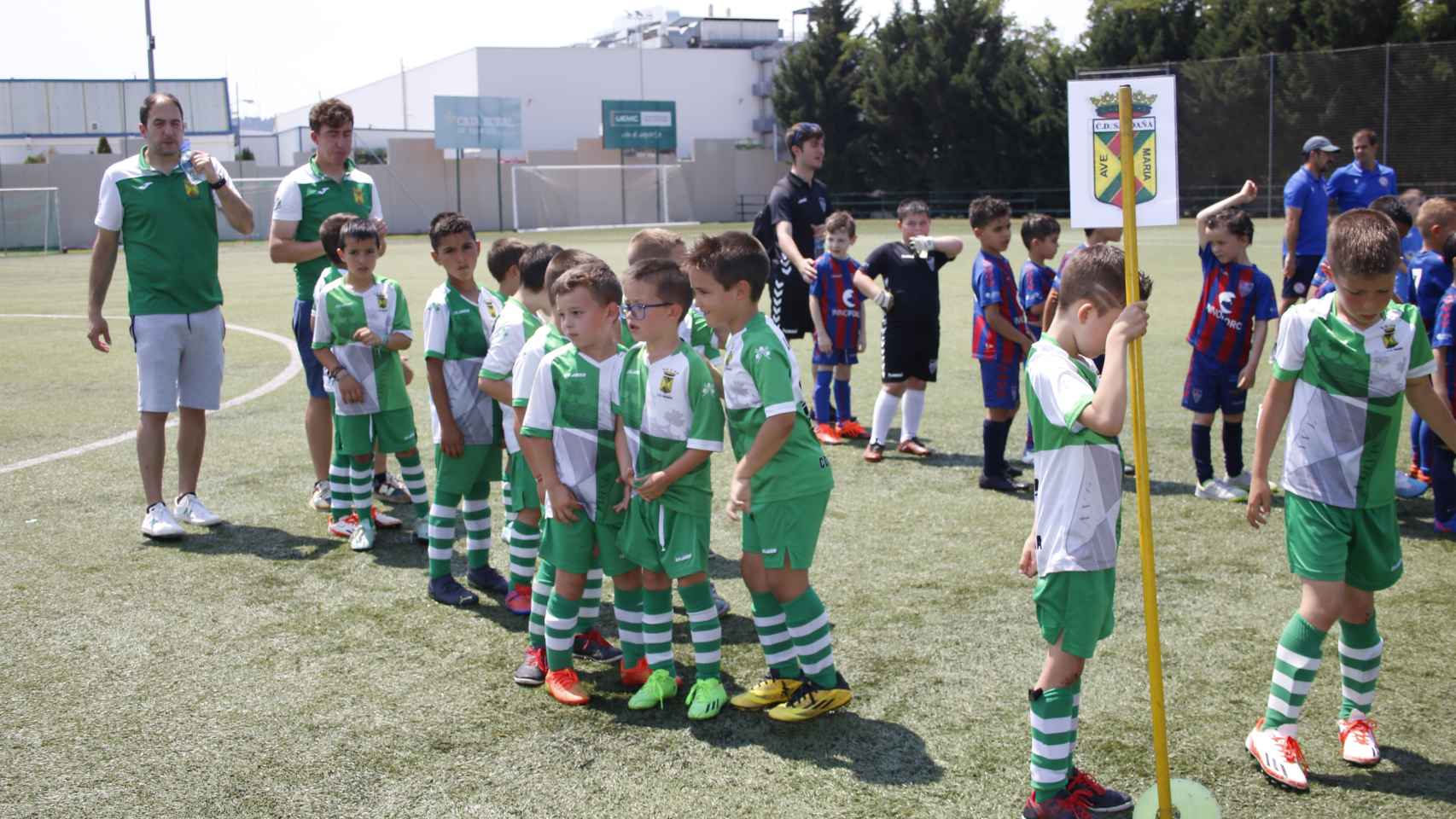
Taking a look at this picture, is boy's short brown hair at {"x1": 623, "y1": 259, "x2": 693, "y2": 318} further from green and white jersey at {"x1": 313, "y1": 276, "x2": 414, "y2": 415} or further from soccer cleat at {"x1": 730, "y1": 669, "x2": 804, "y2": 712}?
green and white jersey at {"x1": 313, "y1": 276, "x2": 414, "y2": 415}

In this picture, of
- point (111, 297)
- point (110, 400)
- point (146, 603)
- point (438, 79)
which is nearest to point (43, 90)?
point (438, 79)

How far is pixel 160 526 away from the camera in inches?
251

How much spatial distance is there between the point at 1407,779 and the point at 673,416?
252 cm

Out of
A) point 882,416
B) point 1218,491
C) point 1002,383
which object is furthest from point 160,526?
point 1218,491

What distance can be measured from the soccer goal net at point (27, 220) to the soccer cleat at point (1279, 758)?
42428mm

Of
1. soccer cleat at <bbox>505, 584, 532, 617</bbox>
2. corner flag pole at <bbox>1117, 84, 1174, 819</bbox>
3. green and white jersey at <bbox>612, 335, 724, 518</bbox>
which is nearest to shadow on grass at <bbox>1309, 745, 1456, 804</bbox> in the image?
corner flag pole at <bbox>1117, 84, 1174, 819</bbox>

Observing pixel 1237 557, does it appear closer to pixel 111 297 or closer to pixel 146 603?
pixel 146 603

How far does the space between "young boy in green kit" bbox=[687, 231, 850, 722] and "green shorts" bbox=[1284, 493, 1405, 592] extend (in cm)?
151

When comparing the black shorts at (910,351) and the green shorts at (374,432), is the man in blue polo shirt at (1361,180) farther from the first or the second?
the green shorts at (374,432)

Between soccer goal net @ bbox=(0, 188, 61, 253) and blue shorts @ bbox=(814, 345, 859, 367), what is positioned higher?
soccer goal net @ bbox=(0, 188, 61, 253)

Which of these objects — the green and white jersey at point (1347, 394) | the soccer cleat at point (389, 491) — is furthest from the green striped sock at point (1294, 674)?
the soccer cleat at point (389, 491)

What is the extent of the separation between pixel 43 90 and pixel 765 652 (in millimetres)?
68626

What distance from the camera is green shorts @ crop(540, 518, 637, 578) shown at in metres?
4.32

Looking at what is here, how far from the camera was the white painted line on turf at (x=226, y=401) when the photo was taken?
27.0 ft
